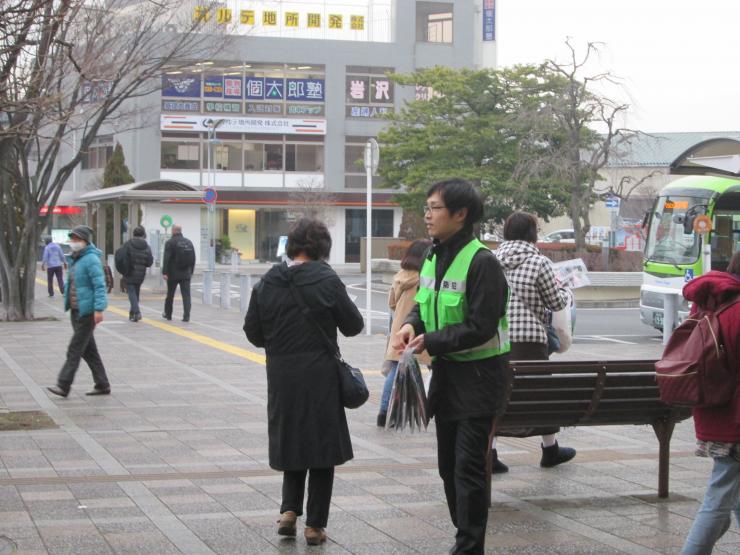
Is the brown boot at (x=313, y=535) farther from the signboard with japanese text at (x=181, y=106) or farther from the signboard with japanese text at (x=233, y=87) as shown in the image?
the signboard with japanese text at (x=233, y=87)

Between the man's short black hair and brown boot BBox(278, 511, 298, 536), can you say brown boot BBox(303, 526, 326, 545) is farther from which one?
the man's short black hair

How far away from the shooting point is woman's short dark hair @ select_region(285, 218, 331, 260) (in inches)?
229

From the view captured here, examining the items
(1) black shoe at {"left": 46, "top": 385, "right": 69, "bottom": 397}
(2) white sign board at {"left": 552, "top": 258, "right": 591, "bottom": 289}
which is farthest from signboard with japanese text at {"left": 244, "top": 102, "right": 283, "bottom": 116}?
(2) white sign board at {"left": 552, "top": 258, "right": 591, "bottom": 289}

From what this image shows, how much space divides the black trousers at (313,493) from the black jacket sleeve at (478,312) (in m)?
1.11

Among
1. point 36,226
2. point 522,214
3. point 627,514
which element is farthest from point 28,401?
point 36,226

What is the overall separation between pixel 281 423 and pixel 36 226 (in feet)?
56.3

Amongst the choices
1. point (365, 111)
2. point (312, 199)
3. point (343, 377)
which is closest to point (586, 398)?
point (343, 377)

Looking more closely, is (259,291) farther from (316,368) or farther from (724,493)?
(724,493)

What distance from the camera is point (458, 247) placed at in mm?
5234

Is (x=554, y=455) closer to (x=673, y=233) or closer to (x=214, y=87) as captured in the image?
(x=673, y=233)

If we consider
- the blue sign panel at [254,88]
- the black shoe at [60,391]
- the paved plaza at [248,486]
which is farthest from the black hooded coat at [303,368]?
the blue sign panel at [254,88]

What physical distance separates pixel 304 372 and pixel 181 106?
5139 cm

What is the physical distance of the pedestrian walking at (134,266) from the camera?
70.3ft

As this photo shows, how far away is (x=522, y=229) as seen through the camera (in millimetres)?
7305
